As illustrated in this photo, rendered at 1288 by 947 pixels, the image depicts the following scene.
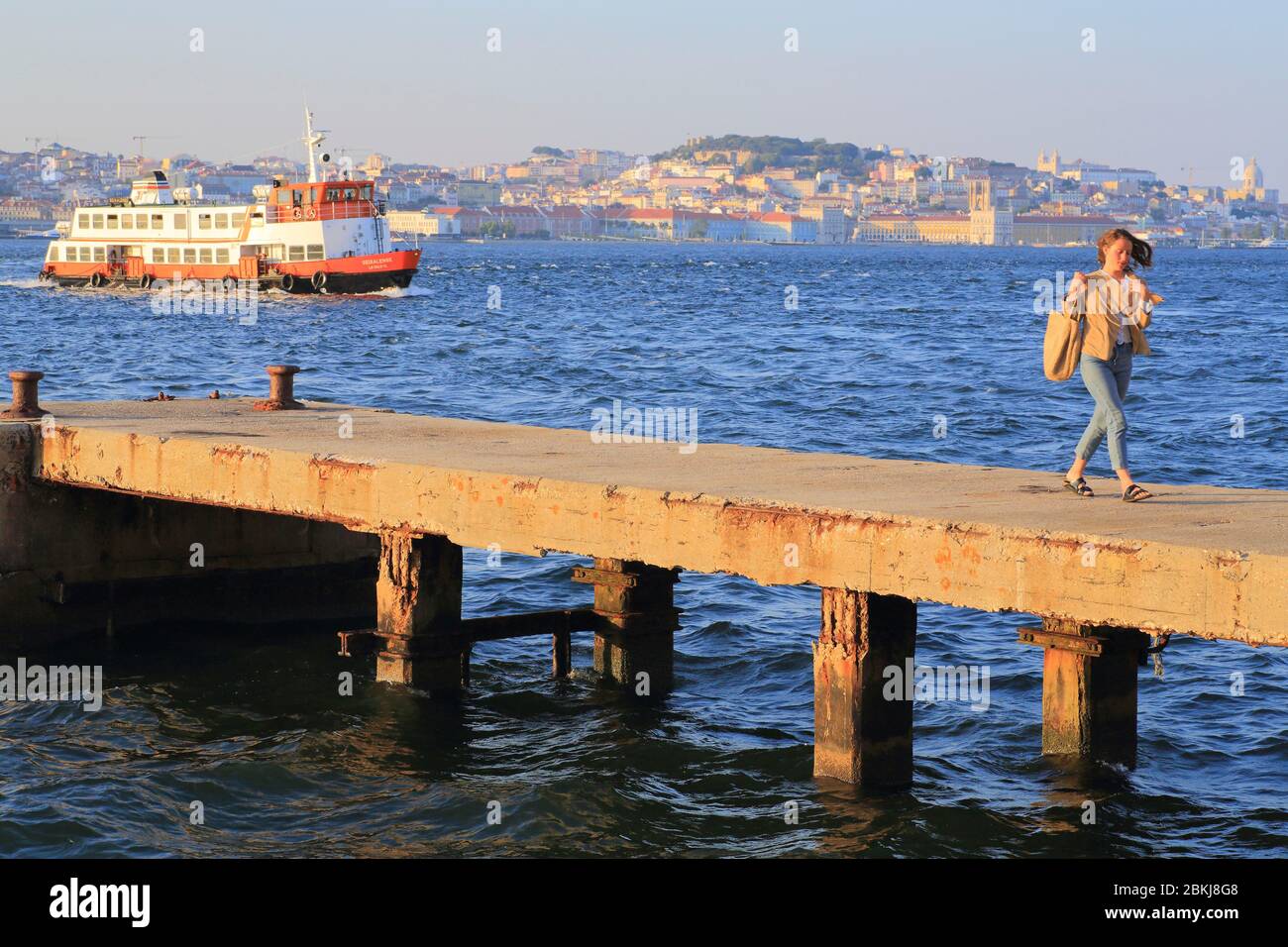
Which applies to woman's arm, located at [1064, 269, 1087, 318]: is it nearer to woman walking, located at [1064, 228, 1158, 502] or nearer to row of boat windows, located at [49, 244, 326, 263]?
woman walking, located at [1064, 228, 1158, 502]

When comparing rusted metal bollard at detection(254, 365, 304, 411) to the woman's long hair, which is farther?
rusted metal bollard at detection(254, 365, 304, 411)

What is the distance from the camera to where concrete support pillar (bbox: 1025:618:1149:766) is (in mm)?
10836

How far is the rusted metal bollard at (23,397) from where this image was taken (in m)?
14.0

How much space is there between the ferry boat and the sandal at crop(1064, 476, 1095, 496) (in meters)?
66.8

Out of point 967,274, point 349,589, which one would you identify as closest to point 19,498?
point 349,589

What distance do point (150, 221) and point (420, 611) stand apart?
74.4 metres

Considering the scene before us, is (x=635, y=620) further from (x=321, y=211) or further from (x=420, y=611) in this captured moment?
(x=321, y=211)

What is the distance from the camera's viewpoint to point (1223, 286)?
385 feet

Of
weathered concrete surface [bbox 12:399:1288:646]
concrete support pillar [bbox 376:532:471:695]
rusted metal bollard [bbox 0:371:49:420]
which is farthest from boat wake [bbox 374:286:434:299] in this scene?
concrete support pillar [bbox 376:532:471:695]

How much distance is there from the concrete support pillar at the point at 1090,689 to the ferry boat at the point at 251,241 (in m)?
66.6

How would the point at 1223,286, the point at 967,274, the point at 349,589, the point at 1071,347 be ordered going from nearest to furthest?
the point at 1071,347, the point at 349,589, the point at 1223,286, the point at 967,274
